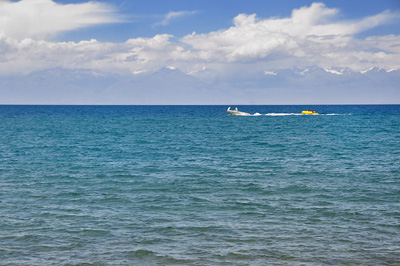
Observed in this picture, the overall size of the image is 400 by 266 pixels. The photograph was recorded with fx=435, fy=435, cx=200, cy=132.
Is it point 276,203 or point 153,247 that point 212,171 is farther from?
point 153,247

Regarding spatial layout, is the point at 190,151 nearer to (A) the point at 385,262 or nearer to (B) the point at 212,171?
(B) the point at 212,171

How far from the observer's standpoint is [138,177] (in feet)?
93.8

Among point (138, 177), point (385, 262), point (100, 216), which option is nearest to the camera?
point (385, 262)

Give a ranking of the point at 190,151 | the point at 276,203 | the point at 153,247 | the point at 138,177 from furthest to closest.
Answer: the point at 190,151
the point at 138,177
the point at 276,203
the point at 153,247

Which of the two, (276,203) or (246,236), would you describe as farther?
(276,203)

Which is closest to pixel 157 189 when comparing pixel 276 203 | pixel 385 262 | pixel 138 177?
pixel 138 177

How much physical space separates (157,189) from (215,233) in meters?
8.54

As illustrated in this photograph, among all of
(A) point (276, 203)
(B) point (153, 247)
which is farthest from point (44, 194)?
(A) point (276, 203)

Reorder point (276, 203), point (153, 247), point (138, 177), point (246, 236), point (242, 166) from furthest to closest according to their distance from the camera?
point (242, 166), point (138, 177), point (276, 203), point (246, 236), point (153, 247)

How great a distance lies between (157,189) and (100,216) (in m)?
5.99

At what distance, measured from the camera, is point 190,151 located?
146ft

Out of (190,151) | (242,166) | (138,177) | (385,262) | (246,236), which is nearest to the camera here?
(385,262)

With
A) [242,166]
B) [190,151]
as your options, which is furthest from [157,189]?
[190,151]

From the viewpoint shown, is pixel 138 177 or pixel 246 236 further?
pixel 138 177
